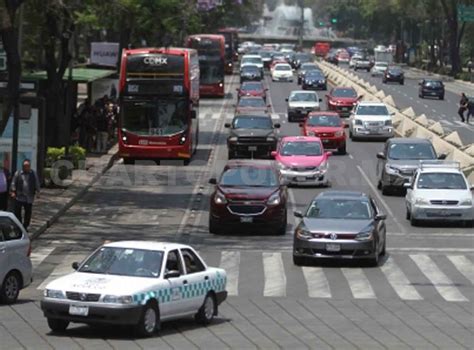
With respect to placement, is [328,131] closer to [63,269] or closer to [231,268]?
[231,268]

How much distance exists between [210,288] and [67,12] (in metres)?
20.3

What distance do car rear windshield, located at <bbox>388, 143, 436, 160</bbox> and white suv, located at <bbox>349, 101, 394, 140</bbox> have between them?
15.8 metres

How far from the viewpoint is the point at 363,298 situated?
968 inches

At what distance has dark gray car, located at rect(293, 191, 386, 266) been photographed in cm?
2839

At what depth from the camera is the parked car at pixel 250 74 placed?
101m

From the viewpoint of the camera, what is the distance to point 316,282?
87.4 feet

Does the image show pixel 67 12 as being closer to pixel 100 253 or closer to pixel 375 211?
pixel 375 211

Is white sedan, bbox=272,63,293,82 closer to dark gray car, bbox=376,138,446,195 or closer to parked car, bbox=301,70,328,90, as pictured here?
parked car, bbox=301,70,328,90

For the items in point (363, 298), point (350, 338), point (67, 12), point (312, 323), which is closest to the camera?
point (350, 338)

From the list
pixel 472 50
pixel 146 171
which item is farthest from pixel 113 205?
pixel 472 50

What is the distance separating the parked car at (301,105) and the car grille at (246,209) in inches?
1405

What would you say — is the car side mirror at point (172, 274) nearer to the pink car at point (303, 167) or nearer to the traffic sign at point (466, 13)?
the pink car at point (303, 167)

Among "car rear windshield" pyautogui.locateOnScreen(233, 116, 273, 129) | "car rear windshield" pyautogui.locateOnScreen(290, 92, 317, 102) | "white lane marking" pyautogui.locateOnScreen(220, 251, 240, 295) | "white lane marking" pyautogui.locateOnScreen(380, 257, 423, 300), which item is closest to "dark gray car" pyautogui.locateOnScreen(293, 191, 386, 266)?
"white lane marking" pyautogui.locateOnScreen(380, 257, 423, 300)

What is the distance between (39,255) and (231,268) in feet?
14.7
